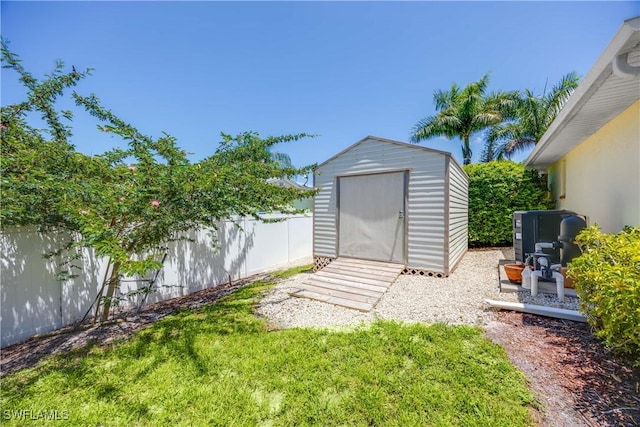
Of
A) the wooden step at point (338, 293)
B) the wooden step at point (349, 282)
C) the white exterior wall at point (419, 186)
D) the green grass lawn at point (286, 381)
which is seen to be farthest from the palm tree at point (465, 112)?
the green grass lawn at point (286, 381)

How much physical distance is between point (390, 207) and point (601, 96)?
3525mm

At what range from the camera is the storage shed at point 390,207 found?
5309mm

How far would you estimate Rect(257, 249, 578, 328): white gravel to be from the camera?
3.46 metres

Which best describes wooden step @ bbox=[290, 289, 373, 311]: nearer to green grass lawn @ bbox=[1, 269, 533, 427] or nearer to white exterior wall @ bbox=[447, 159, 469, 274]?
green grass lawn @ bbox=[1, 269, 533, 427]

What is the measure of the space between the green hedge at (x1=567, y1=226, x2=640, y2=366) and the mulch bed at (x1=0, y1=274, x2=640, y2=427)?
0.24 meters

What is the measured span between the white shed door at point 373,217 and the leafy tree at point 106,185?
2.46 metres

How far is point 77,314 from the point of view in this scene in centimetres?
377

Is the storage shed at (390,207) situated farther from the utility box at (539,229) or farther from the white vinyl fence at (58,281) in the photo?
the white vinyl fence at (58,281)

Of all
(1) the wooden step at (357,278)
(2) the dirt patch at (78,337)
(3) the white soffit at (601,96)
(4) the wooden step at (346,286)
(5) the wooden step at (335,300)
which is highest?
(3) the white soffit at (601,96)

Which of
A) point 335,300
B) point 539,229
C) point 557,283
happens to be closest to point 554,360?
point 557,283

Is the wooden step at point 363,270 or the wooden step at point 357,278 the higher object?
the wooden step at point 363,270

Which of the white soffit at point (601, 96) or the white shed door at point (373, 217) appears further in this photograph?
the white shed door at point (373, 217)

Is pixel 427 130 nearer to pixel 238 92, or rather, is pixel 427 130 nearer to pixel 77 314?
pixel 238 92

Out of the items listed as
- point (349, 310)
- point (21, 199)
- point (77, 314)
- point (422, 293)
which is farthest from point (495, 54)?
point (77, 314)
